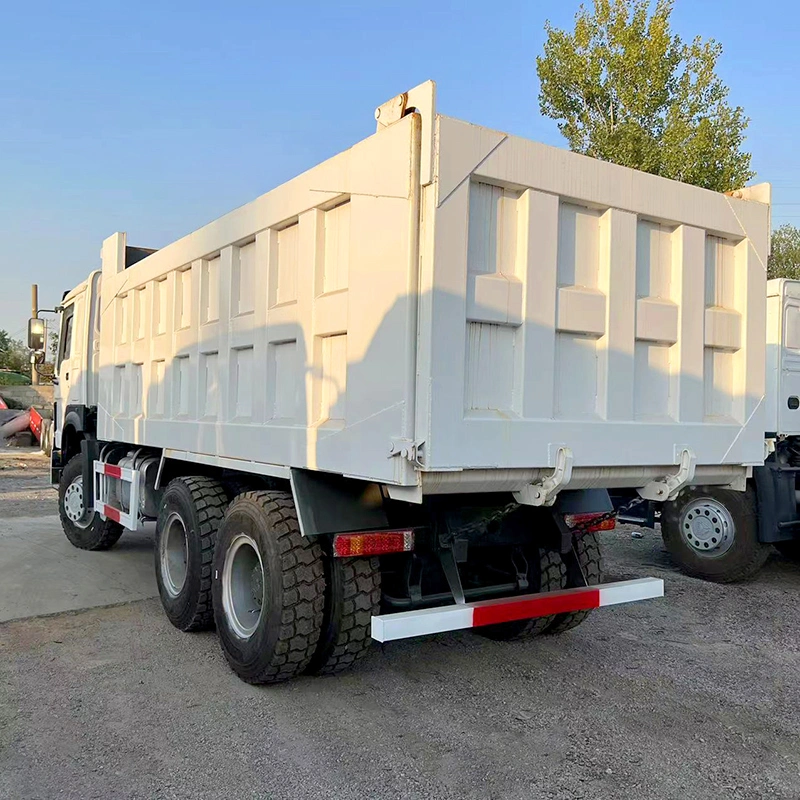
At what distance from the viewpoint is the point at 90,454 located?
800 centimetres

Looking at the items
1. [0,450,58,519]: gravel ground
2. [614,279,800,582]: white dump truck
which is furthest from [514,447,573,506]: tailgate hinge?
[0,450,58,519]: gravel ground

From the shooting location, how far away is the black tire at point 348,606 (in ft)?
13.3

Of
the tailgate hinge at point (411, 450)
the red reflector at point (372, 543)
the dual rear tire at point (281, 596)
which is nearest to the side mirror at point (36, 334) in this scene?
the dual rear tire at point (281, 596)

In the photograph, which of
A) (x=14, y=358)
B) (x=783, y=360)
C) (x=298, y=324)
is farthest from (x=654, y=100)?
(x=14, y=358)

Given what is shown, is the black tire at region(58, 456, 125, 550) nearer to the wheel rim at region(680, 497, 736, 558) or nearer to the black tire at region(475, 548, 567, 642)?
the black tire at region(475, 548, 567, 642)

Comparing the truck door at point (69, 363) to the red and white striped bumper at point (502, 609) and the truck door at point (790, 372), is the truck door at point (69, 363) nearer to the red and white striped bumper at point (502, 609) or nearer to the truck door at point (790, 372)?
the red and white striped bumper at point (502, 609)

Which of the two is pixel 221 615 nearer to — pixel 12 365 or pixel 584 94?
pixel 584 94

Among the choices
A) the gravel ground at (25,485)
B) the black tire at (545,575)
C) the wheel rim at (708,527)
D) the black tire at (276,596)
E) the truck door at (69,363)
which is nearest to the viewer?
the black tire at (276,596)

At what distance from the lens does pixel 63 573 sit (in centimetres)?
708

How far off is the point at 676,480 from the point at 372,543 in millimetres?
1767

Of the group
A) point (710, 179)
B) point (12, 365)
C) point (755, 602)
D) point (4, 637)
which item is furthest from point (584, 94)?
point (12, 365)

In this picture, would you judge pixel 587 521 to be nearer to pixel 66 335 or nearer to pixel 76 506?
pixel 76 506

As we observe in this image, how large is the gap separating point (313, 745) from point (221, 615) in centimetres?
128

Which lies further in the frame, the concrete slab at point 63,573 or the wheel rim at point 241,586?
the concrete slab at point 63,573
